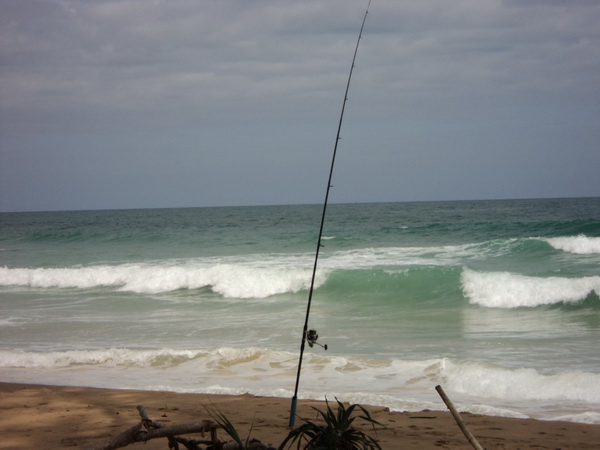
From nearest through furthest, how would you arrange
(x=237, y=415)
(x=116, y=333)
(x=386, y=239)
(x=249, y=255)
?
(x=237, y=415)
(x=116, y=333)
(x=249, y=255)
(x=386, y=239)

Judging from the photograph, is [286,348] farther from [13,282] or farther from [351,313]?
[13,282]

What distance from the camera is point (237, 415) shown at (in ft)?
15.8

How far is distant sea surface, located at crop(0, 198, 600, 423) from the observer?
602 cm

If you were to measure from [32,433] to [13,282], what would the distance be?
1331 cm

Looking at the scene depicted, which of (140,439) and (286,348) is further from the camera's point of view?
(286,348)

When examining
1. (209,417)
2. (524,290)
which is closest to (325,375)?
(209,417)

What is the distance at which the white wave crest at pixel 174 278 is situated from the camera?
14.0 meters

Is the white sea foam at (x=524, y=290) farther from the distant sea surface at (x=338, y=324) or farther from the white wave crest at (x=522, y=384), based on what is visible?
the white wave crest at (x=522, y=384)

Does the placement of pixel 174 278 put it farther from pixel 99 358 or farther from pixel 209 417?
pixel 209 417

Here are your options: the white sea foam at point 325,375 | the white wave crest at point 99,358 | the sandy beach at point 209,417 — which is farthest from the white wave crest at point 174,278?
the sandy beach at point 209,417

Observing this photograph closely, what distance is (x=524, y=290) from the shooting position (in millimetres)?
11664

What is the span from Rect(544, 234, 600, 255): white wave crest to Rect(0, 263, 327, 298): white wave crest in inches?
301

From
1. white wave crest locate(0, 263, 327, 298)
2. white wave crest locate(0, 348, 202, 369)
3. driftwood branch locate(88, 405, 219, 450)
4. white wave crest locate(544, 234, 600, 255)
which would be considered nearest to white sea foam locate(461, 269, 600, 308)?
white wave crest locate(0, 263, 327, 298)

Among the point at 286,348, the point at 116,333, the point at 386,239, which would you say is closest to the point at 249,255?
the point at 386,239
